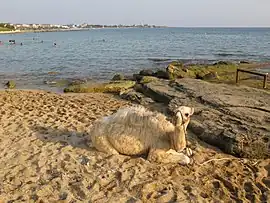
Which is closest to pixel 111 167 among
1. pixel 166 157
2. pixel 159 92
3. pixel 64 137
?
pixel 166 157

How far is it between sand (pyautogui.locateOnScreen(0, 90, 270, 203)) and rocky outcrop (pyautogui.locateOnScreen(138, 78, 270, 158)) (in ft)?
0.95

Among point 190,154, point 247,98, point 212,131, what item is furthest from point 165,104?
point 190,154

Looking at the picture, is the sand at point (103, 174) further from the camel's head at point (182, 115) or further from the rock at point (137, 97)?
the rock at point (137, 97)

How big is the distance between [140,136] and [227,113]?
3239 millimetres

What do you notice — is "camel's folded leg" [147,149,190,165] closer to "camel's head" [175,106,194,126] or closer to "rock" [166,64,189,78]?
"camel's head" [175,106,194,126]

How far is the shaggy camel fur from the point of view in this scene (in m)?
5.89

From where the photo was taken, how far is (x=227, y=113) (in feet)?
27.0

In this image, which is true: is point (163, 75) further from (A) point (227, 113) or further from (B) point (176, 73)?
(A) point (227, 113)

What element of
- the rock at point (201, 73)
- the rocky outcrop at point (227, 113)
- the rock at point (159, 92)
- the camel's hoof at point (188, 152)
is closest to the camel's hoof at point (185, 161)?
the camel's hoof at point (188, 152)

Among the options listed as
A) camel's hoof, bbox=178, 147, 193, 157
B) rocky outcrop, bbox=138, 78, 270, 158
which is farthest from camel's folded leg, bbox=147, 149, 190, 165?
rocky outcrop, bbox=138, 78, 270, 158

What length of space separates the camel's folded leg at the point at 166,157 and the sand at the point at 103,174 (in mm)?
105

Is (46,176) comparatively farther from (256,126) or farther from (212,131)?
(256,126)

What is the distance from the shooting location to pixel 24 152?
650 cm

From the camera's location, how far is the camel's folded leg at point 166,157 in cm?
589
